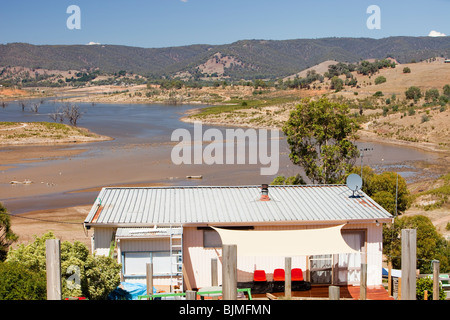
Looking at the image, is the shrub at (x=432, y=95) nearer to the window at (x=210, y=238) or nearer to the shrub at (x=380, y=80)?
the shrub at (x=380, y=80)

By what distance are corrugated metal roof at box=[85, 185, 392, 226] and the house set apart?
2 cm

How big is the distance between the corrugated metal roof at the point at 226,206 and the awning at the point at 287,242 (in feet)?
3.01

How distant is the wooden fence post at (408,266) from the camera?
19.0ft

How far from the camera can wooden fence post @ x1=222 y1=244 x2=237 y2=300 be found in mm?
5070

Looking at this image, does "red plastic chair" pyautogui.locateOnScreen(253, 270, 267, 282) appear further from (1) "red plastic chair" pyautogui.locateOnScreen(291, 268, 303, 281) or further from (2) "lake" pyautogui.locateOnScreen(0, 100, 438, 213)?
(2) "lake" pyautogui.locateOnScreen(0, 100, 438, 213)

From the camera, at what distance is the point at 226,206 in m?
12.9

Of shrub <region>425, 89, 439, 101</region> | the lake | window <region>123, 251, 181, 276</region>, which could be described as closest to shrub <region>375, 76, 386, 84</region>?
shrub <region>425, 89, 439, 101</region>

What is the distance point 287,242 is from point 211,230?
2.10 meters

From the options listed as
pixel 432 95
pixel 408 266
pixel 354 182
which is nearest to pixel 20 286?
pixel 408 266

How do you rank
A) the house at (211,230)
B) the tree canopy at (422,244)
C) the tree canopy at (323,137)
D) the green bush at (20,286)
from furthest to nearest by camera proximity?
the tree canopy at (323,137) → the tree canopy at (422,244) → the house at (211,230) → the green bush at (20,286)

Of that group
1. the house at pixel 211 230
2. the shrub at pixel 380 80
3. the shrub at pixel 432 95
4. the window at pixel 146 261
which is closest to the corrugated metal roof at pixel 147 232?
the house at pixel 211 230

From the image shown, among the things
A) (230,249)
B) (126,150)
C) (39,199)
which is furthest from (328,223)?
(126,150)

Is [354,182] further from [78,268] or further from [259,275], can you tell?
[78,268]
